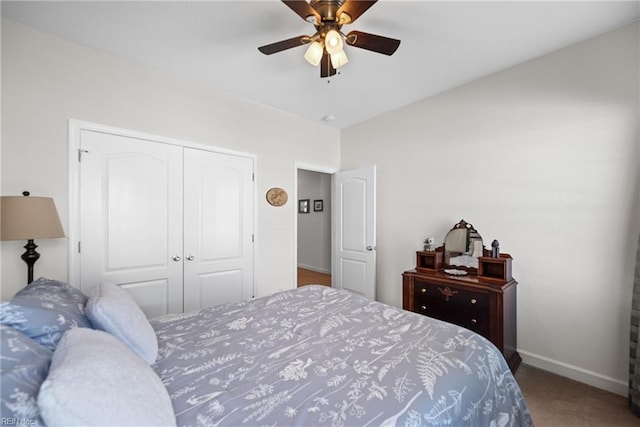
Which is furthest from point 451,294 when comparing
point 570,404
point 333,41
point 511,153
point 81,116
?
point 81,116

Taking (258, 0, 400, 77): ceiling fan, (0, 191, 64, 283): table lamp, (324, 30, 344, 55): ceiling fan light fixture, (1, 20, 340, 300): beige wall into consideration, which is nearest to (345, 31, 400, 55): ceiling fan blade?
(258, 0, 400, 77): ceiling fan

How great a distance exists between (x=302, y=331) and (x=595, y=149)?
2641mm

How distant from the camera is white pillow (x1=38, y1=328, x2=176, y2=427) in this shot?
0.64 metres

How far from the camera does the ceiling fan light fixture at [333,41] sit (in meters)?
1.62

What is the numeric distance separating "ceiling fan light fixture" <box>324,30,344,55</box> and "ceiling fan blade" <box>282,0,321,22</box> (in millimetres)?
128

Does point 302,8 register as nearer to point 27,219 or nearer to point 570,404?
point 27,219

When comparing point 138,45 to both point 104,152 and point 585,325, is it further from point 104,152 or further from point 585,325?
point 585,325

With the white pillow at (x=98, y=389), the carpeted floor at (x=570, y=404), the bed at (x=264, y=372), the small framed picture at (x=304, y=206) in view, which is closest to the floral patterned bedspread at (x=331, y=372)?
the bed at (x=264, y=372)

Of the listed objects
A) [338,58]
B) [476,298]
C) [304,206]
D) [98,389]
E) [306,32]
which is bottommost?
[476,298]

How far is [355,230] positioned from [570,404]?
251 cm

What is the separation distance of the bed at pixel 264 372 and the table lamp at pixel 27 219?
62 centimetres

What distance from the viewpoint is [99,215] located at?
2.27 metres

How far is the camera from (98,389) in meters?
0.71

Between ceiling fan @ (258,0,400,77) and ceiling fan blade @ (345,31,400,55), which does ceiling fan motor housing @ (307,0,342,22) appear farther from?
ceiling fan blade @ (345,31,400,55)
